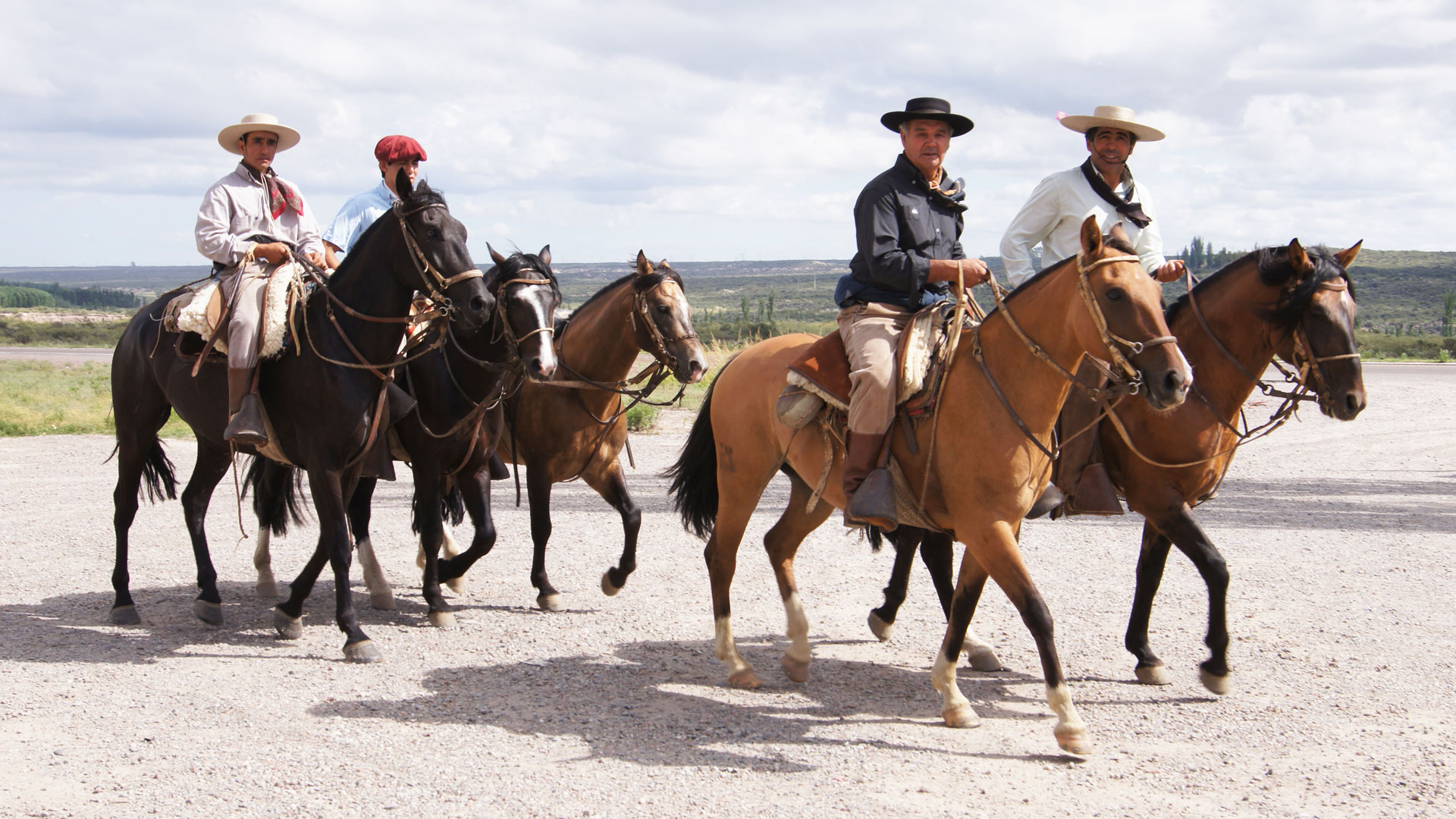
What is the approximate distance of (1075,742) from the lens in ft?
15.4

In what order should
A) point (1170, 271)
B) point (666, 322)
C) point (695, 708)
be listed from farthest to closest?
point (666, 322) < point (1170, 271) < point (695, 708)

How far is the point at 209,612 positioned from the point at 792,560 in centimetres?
379

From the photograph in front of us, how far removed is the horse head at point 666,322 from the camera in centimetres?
702

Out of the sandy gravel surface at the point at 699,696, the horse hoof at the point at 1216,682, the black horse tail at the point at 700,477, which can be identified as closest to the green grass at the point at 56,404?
the sandy gravel surface at the point at 699,696

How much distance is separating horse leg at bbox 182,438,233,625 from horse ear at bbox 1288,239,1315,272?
20.9 feet

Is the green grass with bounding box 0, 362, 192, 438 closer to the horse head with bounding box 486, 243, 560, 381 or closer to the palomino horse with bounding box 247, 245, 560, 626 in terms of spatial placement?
the palomino horse with bounding box 247, 245, 560, 626

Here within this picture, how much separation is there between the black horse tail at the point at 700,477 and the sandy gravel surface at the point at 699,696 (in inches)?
29.5

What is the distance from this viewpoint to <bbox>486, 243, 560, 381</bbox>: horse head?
666 cm

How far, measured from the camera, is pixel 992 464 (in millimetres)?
4922

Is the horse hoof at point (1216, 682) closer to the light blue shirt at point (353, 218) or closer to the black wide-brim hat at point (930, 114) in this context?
the black wide-brim hat at point (930, 114)

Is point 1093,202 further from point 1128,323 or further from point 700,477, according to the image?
point 700,477

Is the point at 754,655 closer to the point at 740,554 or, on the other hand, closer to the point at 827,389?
the point at 827,389

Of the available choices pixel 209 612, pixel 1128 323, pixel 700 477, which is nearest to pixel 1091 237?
pixel 1128 323

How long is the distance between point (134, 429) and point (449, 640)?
2822mm
